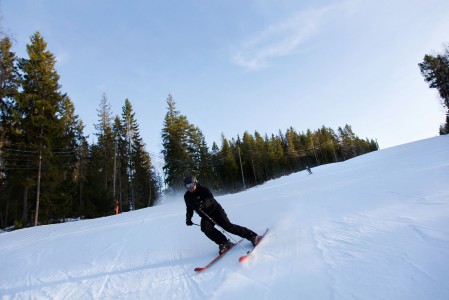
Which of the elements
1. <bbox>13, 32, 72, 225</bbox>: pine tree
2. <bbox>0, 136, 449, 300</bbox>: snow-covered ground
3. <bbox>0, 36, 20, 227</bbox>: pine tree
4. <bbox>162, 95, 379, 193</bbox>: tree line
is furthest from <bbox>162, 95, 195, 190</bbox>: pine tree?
<bbox>0, 136, 449, 300</bbox>: snow-covered ground

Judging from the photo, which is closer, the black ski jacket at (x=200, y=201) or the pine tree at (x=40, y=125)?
the black ski jacket at (x=200, y=201)

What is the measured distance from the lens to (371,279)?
309 cm

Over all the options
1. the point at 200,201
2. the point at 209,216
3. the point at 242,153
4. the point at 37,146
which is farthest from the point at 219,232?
the point at 242,153

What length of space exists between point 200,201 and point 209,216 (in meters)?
0.39

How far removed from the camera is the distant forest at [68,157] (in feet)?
69.0

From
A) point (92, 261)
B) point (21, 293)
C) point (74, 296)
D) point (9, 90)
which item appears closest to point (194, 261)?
point (74, 296)

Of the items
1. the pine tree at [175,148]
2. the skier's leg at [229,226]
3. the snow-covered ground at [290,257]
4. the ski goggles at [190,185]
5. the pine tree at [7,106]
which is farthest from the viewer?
the pine tree at [175,148]

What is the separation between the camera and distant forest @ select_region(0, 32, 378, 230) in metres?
21.0

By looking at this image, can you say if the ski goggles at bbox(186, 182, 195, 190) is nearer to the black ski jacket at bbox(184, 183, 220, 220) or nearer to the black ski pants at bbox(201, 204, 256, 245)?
the black ski jacket at bbox(184, 183, 220, 220)

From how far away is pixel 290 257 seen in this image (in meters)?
4.30

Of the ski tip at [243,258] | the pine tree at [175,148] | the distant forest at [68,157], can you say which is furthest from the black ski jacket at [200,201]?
the pine tree at [175,148]

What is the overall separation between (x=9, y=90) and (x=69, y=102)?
43.8 ft

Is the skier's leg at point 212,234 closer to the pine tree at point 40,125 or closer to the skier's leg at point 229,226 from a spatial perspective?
the skier's leg at point 229,226

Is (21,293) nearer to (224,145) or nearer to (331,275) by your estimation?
(331,275)
